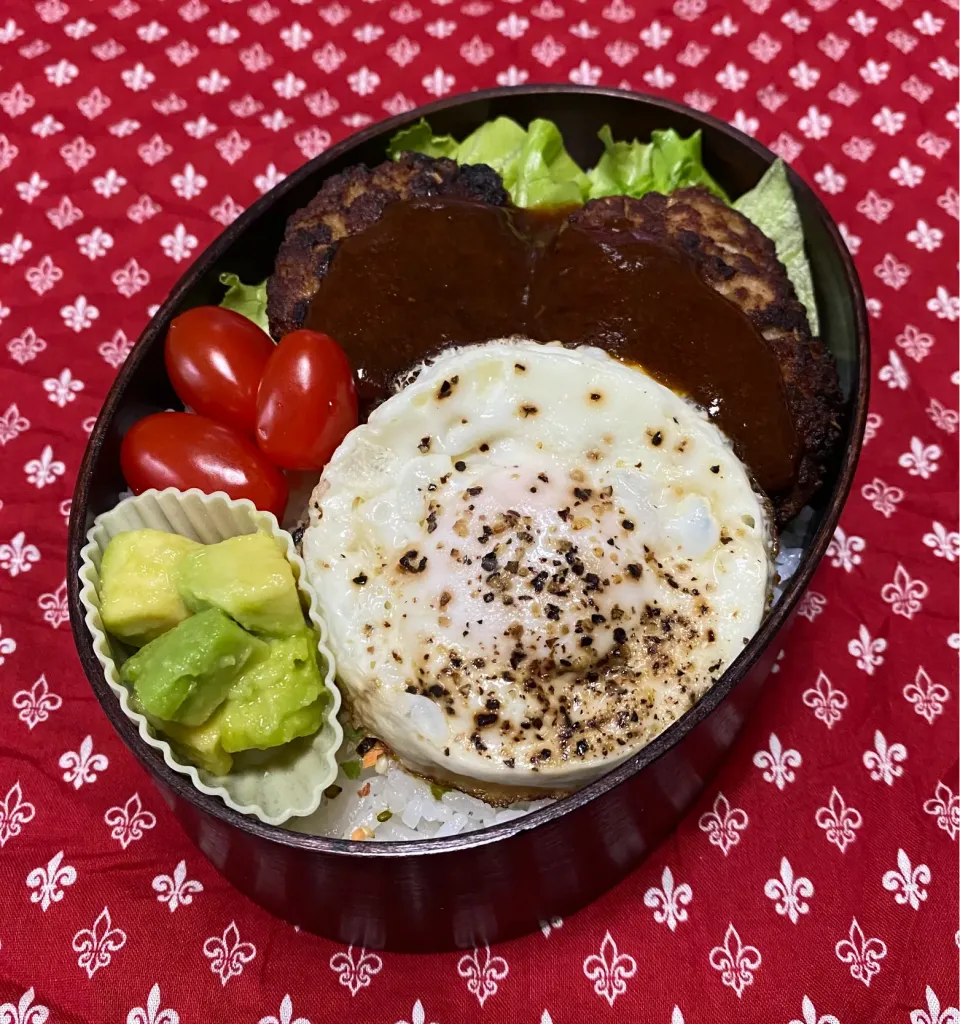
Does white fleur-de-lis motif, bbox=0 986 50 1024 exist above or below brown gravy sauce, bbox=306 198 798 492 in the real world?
below

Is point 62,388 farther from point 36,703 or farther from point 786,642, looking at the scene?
point 786,642

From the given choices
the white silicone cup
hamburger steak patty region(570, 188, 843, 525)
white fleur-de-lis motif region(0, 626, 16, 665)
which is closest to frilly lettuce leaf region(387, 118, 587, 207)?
hamburger steak patty region(570, 188, 843, 525)

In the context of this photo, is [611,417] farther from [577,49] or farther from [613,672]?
[577,49]

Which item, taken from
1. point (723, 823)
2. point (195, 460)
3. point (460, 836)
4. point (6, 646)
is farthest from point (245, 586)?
point (723, 823)

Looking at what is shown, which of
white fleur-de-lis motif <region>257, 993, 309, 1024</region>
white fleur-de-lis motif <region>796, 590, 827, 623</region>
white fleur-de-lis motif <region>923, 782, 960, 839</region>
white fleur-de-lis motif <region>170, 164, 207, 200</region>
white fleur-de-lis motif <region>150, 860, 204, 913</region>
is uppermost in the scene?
white fleur-de-lis motif <region>170, 164, 207, 200</region>

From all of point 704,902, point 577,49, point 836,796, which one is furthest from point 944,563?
point 577,49

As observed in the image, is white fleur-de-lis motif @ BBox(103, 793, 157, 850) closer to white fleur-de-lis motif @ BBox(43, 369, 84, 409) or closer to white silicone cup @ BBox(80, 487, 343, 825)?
white silicone cup @ BBox(80, 487, 343, 825)

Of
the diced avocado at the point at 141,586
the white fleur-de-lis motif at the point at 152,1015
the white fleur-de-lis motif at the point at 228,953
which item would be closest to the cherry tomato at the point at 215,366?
the diced avocado at the point at 141,586
